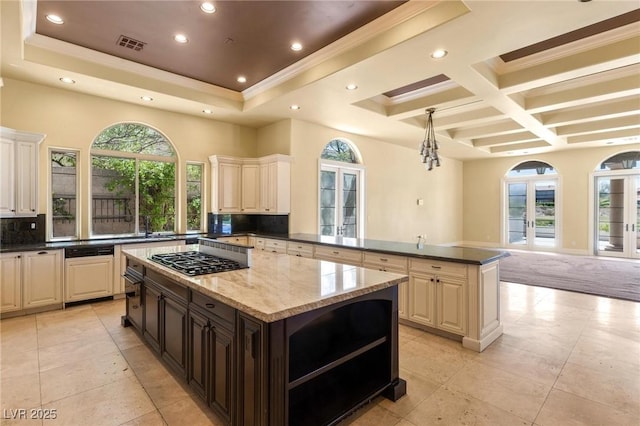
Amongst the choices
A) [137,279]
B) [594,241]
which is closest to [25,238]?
[137,279]

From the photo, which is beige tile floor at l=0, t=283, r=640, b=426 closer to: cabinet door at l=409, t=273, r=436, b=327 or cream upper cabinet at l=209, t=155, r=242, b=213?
cabinet door at l=409, t=273, r=436, b=327

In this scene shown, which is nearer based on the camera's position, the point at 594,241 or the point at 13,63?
the point at 13,63

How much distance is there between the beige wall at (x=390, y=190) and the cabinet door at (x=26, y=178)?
3.69 metres

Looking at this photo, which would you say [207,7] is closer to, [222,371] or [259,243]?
[222,371]

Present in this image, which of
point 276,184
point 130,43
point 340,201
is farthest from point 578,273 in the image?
point 130,43

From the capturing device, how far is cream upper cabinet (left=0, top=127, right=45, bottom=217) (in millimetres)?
3871

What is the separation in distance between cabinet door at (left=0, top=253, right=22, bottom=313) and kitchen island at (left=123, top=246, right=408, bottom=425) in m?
2.42

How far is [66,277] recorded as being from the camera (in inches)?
165

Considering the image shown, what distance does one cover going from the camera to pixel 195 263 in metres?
2.64

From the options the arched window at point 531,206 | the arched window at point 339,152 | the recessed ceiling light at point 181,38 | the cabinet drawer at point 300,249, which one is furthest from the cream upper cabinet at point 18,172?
the arched window at point 531,206

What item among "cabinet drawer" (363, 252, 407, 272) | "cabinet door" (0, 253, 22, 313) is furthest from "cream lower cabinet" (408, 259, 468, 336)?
"cabinet door" (0, 253, 22, 313)

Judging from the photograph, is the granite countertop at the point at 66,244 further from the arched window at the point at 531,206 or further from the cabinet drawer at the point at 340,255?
→ the arched window at the point at 531,206

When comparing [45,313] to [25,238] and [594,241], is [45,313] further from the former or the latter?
[594,241]

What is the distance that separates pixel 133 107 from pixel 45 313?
3.27 meters
